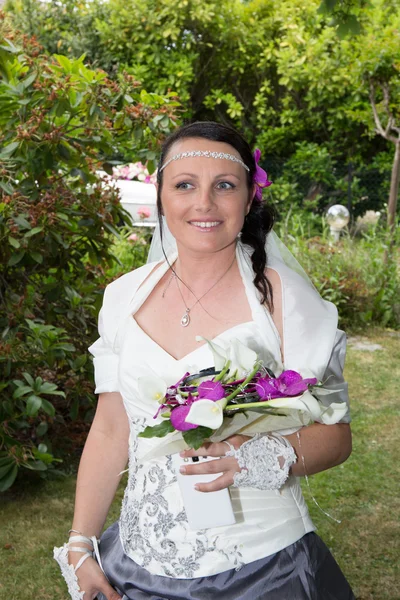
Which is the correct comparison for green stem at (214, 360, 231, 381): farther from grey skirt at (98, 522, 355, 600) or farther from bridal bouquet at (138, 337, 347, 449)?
grey skirt at (98, 522, 355, 600)

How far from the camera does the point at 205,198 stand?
1.96m

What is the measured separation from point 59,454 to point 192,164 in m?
3.24

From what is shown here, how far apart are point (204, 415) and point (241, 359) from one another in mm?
182

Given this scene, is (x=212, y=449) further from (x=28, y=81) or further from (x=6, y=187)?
(x=28, y=81)

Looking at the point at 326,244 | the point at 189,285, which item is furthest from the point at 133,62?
the point at 189,285

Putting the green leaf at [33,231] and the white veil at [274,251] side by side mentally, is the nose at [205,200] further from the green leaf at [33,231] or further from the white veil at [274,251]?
the green leaf at [33,231]

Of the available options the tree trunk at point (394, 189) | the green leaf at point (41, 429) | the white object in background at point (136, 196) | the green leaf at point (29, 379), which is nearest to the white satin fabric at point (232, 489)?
the green leaf at point (29, 379)

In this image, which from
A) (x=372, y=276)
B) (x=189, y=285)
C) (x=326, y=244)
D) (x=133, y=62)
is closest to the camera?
(x=189, y=285)

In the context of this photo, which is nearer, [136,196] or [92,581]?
[92,581]

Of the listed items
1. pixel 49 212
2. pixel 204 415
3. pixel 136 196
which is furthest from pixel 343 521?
pixel 136 196

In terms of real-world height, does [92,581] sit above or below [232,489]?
below

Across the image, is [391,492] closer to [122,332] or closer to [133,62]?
[122,332]

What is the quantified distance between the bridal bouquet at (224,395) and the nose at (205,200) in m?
0.42

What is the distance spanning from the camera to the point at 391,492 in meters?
4.63
